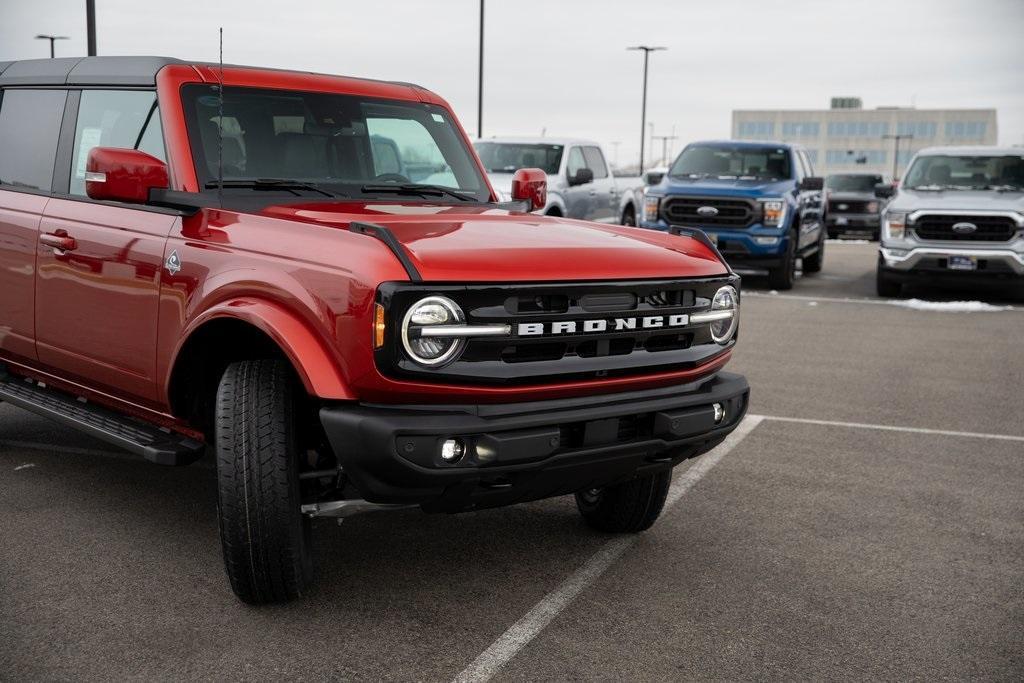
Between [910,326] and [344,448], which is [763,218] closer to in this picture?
[910,326]

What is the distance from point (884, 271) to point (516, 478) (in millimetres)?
12182

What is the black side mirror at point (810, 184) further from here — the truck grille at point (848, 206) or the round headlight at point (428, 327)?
the round headlight at point (428, 327)

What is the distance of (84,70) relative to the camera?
5332 mm

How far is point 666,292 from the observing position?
13.4ft

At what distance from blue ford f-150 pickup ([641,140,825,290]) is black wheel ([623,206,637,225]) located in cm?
289

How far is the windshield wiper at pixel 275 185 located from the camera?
4535 mm

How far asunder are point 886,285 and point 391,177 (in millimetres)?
11332

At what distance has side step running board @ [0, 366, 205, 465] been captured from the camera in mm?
4262

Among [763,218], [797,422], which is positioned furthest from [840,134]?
[797,422]

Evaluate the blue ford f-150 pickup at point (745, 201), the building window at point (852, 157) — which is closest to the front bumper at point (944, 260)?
the blue ford f-150 pickup at point (745, 201)

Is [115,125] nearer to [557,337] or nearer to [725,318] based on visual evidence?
[557,337]

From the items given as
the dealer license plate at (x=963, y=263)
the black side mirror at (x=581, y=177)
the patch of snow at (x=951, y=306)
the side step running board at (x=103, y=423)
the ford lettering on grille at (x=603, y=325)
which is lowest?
the patch of snow at (x=951, y=306)

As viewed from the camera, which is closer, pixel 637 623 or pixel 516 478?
pixel 516 478

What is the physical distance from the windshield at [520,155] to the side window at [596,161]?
0.94 metres
